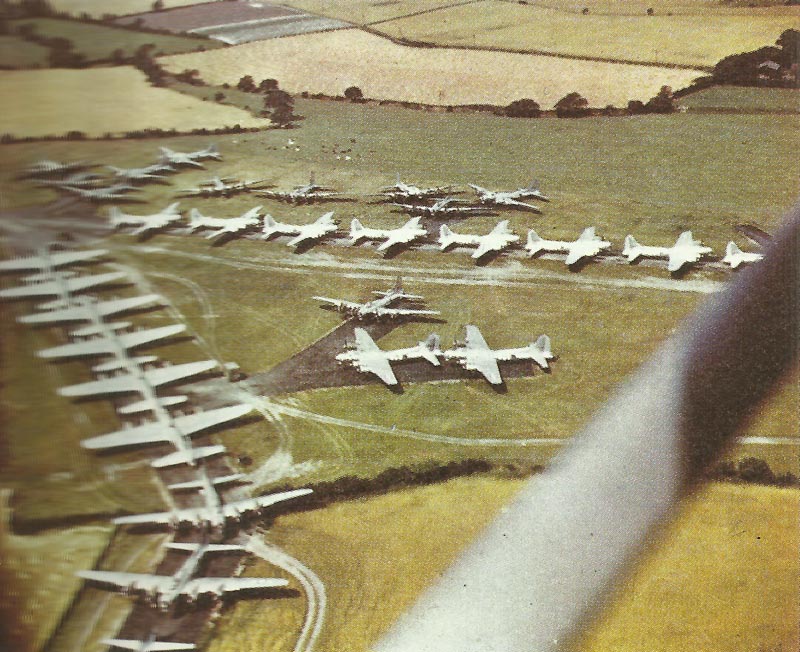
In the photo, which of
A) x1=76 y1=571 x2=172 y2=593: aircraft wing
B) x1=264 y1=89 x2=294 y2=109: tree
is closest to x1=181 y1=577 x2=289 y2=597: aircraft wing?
x1=76 y1=571 x2=172 y2=593: aircraft wing

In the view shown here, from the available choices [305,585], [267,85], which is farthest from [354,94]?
[305,585]

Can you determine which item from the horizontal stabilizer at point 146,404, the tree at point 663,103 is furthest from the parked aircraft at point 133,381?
the tree at point 663,103

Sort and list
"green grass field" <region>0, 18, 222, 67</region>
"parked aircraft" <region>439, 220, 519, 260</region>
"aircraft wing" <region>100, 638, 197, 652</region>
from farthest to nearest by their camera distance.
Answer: "parked aircraft" <region>439, 220, 519, 260</region>, "green grass field" <region>0, 18, 222, 67</region>, "aircraft wing" <region>100, 638, 197, 652</region>

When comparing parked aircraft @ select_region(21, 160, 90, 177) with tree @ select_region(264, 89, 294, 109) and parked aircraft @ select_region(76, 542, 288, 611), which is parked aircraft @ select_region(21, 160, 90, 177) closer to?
tree @ select_region(264, 89, 294, 109)

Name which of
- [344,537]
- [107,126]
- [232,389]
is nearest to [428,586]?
[344,537]

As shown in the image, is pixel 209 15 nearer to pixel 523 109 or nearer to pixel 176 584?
pixel 523 109

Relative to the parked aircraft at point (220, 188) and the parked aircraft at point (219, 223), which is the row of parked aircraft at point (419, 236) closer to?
the parked aircraft at point (219, 223)
